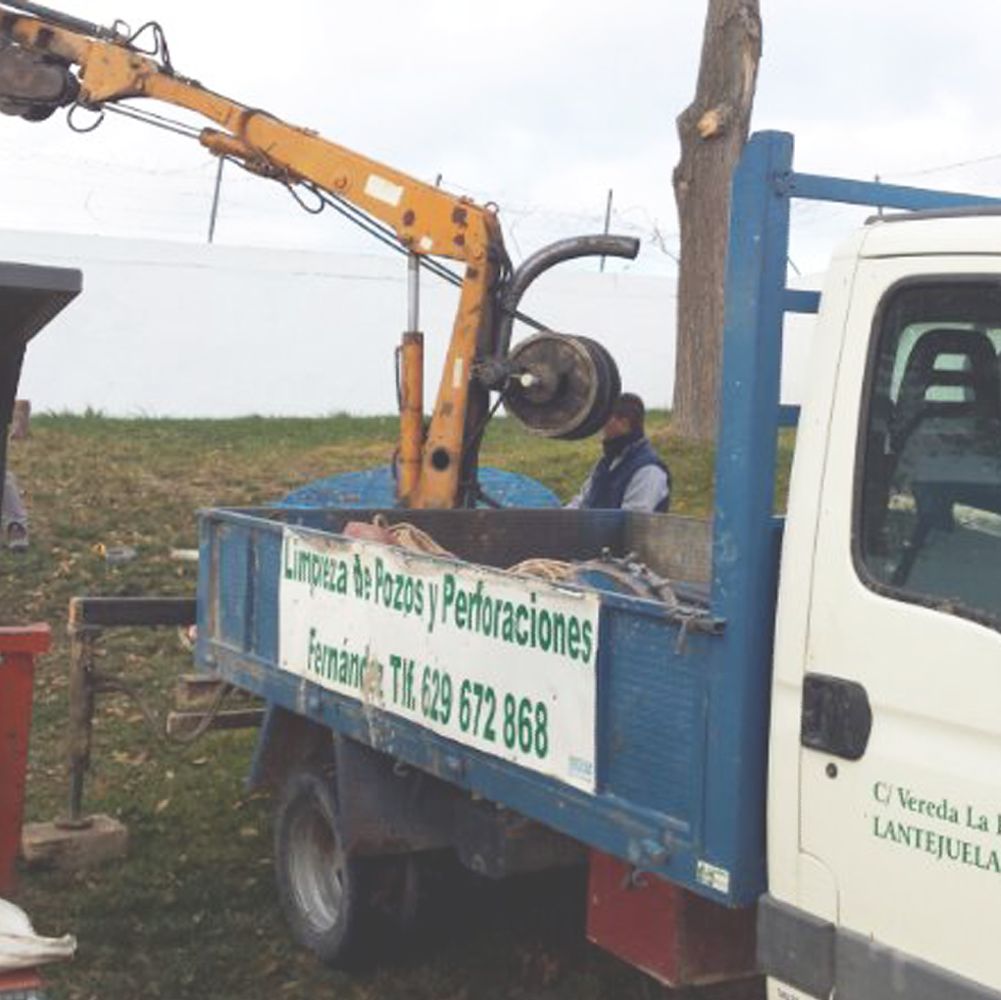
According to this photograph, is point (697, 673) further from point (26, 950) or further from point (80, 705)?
point (80, 705)

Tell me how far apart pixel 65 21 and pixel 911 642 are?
719 cm

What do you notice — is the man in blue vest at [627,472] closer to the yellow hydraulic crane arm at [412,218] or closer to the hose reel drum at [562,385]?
the hose reel drum at [562,385]

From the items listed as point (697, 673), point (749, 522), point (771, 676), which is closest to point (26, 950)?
point (697, 673)

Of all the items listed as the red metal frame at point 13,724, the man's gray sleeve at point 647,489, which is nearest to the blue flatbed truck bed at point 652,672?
the red metal frame at point 13,724

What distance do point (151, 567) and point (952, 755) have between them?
9.30 metres

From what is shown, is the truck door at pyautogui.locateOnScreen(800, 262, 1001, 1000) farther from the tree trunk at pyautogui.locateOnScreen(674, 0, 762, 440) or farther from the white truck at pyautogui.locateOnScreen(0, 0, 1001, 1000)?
the tree trunk at pyautogui.locateOnScreen(674, 0, 762, 440)

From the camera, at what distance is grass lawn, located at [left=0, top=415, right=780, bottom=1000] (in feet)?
17.7

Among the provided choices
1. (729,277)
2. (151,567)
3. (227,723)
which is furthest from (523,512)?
(151,567)

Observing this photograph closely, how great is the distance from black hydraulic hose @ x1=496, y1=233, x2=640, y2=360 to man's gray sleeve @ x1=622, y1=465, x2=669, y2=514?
0.84 m

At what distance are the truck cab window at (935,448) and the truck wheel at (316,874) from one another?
2.62m

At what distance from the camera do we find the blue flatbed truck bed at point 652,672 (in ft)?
10.9

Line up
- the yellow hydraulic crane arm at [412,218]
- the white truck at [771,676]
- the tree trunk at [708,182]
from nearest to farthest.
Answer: the white truck at [771,676], the yellow hydraulic crane arm at [412,218], the tree trunk at [708,182]

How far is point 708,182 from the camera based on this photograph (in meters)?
13.6

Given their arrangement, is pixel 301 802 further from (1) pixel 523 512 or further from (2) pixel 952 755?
(2) pixel 952 755
